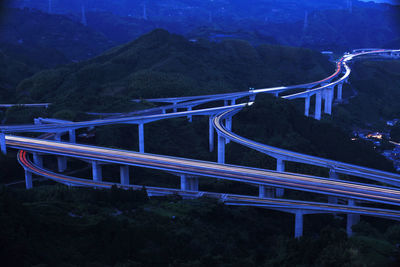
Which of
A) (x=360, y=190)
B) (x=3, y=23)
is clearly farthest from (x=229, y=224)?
(x=3, y=23)

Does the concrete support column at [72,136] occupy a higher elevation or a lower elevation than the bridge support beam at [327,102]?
higher

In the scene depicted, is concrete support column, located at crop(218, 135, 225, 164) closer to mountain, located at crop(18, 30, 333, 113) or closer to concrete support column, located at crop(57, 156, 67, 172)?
concrete support column, located at crop(57, 156, 67, 172)

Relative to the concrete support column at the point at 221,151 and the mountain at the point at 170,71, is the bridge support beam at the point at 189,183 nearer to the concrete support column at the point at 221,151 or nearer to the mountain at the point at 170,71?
the concrete support column at the point at 221,151

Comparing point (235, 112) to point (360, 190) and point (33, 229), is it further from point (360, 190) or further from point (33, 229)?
point (33, 229)

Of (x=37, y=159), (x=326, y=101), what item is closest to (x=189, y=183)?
(x=37, y=159)

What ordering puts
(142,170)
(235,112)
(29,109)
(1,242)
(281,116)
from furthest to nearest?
(29,109) → (235,112) → (281,116) → (142,170) → (1,242)

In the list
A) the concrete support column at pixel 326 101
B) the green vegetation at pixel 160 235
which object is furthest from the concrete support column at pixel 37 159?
the concrete support column at pixel 326 101

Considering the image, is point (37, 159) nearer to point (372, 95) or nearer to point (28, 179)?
point (28, 179)
